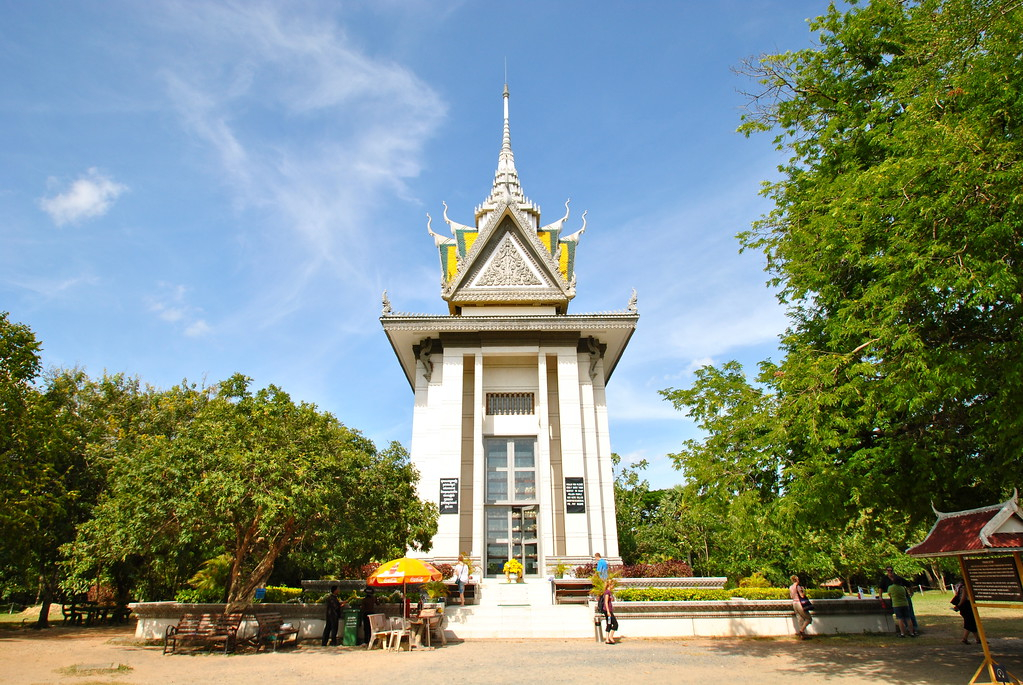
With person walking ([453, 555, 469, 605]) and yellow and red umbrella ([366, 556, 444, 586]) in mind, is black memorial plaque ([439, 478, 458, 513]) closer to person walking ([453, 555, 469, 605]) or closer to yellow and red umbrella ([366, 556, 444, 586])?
person walking ([453, 555, 469, 605])

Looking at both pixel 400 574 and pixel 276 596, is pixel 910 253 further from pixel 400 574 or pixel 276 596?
pixel 276 596

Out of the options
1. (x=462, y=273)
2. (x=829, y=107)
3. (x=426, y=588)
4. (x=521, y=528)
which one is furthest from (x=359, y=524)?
(x=462, y=273)

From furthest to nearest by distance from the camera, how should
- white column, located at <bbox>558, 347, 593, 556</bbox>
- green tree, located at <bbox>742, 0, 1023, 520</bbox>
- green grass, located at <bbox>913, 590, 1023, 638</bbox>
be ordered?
1. white column, located at <bbox>558, 347, 593, 556</bbox>
2. green grass, located at <bbox>913, 590, 1023, 638</bbox>
3. green tree, located at <bbox>742, 0, 1023, 520</bbox>

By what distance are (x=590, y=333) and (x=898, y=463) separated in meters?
15.7

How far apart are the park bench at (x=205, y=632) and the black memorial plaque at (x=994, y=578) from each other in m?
13.1

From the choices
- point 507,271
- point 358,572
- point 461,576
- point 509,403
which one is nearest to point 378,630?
point 461,576

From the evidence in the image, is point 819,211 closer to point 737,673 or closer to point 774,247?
point 774,247

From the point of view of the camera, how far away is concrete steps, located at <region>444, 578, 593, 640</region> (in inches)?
613

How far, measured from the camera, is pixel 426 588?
1769 centimetres

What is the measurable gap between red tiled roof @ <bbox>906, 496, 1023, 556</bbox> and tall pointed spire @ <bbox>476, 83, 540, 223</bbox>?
73.9 feet

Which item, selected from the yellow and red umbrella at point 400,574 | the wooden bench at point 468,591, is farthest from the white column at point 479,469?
the yellow and red umbrella at point 400,574

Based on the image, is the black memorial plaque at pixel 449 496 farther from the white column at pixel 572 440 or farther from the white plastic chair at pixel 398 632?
the white plastic chair at pixel 398 632

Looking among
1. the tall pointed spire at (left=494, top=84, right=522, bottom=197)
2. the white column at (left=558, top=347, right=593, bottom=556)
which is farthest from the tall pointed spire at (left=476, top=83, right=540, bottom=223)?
the white column at (left=558, top=347, right=593, bottom=556)

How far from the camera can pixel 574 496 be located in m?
22.9
